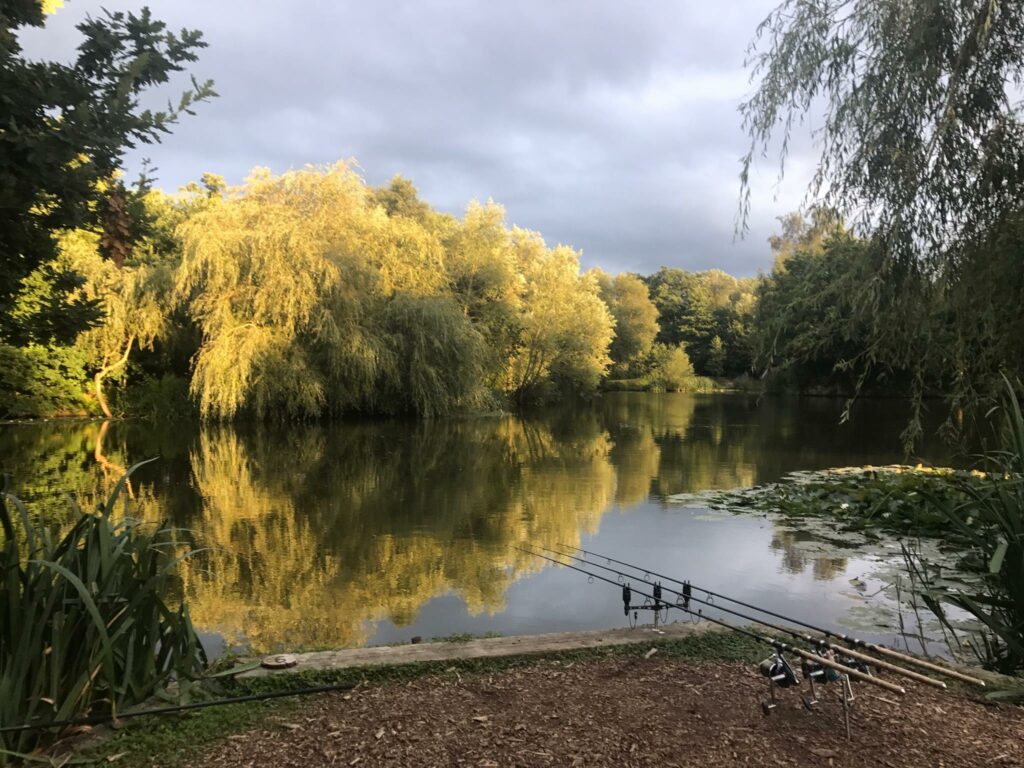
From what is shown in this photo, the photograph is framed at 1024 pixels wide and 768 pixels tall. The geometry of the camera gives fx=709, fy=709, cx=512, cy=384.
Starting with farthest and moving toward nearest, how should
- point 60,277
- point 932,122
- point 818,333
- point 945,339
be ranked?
point 945,339 → point 818,333 → point 932,122 → point 60,277

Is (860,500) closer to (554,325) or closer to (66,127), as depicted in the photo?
(66,127)

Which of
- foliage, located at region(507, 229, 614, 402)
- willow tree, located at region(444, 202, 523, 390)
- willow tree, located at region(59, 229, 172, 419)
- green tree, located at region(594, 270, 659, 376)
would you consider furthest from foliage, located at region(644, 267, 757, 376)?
willow tree, located at region(59, 229, 172, 419)

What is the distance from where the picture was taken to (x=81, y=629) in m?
2.46

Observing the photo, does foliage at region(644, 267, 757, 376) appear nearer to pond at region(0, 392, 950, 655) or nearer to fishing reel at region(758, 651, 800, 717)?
pond at region(0, 392, 950, 655)

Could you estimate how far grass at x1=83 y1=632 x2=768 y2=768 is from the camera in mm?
2240

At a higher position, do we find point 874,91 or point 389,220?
point 389,220

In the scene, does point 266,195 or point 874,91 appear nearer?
point 874,91

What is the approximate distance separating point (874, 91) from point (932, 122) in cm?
42

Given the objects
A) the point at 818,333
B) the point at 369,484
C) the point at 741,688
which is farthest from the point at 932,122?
the point at 369,484

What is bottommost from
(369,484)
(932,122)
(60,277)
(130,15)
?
(369,484)

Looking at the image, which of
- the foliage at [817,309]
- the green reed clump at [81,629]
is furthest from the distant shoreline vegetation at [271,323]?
the green reed clump at [81,629]

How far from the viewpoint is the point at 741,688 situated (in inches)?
107

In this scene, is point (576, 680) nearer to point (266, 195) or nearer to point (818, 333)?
point (818, 333)

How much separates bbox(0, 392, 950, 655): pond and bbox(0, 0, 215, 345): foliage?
1767 mm
